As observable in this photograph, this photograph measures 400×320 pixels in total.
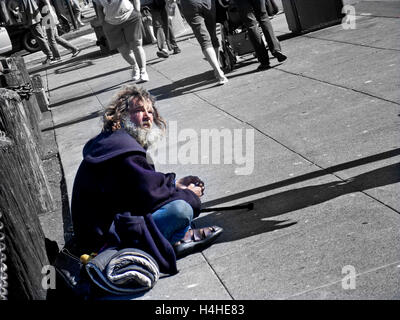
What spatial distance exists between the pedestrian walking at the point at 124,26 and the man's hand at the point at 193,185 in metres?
6.59

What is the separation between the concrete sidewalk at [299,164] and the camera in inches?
165

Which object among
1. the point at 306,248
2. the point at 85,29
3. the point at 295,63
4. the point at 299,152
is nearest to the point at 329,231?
the point at 306,248

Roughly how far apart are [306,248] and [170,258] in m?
0.82

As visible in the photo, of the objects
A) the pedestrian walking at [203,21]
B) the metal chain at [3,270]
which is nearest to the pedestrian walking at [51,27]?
the pedestrian walking at [203,21]

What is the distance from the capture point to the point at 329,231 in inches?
181

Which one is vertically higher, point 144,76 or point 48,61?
point 144,76

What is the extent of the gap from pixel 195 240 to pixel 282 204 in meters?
0.76

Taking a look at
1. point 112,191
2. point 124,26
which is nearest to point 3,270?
point 112,191

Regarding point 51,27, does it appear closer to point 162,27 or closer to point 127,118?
point 162,27

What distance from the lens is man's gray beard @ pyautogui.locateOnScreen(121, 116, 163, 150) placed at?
4.88m

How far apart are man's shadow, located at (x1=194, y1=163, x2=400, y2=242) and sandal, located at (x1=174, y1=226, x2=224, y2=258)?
93mm

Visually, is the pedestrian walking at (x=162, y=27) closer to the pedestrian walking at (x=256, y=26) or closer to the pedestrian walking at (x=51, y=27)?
the pedestrian walking at (x=256, y=26)

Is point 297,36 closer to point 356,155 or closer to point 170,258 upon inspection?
point 356,155

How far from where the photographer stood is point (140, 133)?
489 cm
